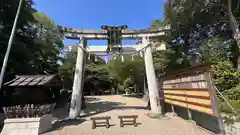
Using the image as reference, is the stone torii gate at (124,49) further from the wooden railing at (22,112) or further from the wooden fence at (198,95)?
the wooden railing at (22,112)

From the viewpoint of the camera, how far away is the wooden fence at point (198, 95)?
5510mm

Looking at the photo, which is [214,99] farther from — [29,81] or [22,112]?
[29,81]

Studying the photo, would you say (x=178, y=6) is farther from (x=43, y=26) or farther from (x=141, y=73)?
(x=43, y=26)

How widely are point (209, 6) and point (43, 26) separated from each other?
1693 cm

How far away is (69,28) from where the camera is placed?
40.5 feet

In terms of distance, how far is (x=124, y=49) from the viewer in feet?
42.7

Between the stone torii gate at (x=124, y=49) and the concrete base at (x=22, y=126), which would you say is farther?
the stone torii gate at (x=124, y=49)

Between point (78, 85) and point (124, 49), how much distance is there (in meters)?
4.36

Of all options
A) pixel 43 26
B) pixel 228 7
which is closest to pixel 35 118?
pixel 228 7

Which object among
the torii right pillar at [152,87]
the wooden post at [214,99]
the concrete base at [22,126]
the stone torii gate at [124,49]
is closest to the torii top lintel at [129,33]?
the stone torii gate at [124,49]

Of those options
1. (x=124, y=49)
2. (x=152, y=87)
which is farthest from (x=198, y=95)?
(x=124, y=49)

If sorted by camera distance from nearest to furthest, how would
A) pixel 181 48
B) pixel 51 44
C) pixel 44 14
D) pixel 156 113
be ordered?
1. pixel 156 113
2. pixel 181 48
3. pixel 51 44
4. pixel 44 14

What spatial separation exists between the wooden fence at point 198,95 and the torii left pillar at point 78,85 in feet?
18.8

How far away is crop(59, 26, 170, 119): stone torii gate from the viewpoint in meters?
10.9
